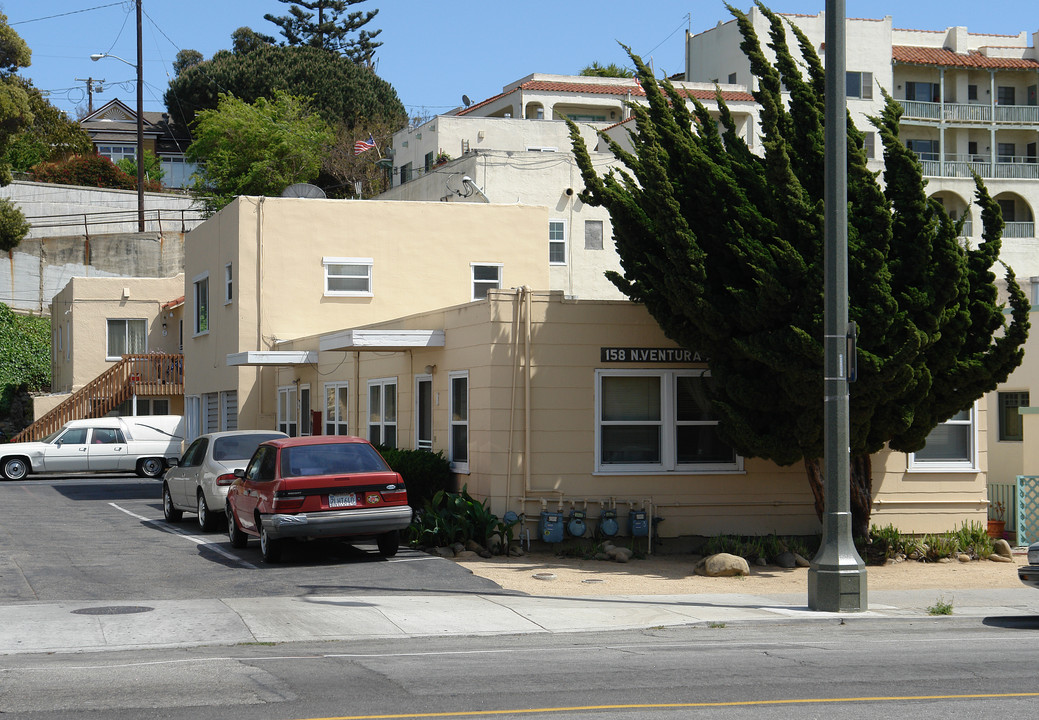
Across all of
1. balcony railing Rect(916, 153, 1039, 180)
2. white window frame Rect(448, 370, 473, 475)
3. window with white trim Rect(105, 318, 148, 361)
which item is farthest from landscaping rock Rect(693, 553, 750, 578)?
balcony railing Rect(916, 153, 1039, 180)

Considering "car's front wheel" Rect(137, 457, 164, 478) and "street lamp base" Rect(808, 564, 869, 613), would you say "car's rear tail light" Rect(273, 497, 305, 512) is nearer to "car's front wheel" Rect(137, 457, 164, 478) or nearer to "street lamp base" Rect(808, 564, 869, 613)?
"street lamp base" Rect(808, 564, 869, 613)

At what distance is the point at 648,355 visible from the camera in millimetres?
18500

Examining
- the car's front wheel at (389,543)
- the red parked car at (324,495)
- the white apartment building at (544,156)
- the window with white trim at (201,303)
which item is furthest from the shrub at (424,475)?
the window with white trim at (201,303)

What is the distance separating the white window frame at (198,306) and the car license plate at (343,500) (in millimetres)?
16612

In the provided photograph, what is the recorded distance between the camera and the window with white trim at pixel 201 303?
31.9 m

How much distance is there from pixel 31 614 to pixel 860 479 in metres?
11.3

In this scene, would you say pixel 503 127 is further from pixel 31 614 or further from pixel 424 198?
pixel 31 614

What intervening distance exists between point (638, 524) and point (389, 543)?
145 inches

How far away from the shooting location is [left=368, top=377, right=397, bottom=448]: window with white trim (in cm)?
2250

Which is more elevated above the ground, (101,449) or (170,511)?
(101,449)

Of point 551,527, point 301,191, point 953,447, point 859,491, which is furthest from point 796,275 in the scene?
point 301,191

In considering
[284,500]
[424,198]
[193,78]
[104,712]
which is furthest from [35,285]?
[104,712]

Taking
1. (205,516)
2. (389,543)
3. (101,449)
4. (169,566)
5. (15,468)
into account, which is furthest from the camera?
(101,449)

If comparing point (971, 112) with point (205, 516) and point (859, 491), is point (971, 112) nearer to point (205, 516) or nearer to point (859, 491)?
point (859, 491)
